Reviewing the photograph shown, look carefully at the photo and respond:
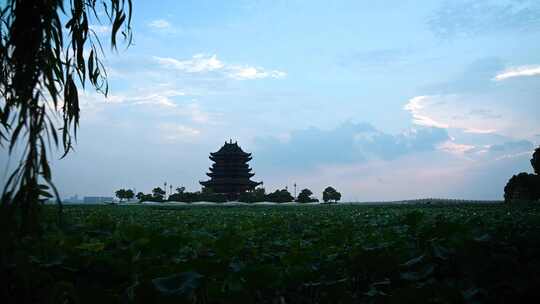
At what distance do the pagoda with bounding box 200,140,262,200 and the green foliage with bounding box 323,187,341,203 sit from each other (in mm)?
8768

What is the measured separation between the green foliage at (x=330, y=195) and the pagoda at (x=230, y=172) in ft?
28.8

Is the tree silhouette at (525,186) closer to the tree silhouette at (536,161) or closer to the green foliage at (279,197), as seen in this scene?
the tree silhouette at (536,161)

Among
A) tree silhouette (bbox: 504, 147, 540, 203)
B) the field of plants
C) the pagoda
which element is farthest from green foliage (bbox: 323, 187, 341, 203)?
the field of plants

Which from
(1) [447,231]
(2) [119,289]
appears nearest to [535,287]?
(1) [447,231]

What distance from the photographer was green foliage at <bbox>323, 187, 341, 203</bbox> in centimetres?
5166

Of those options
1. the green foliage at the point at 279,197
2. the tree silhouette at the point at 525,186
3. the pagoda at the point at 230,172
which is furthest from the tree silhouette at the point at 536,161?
the pagoda at the point at 230,172

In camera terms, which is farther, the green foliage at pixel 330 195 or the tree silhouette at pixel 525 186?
the green foliage at pixel 330 195

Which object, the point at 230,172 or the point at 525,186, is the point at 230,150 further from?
the point at 525,186

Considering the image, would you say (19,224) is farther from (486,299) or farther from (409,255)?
(409,255)

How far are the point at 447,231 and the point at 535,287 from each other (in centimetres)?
157

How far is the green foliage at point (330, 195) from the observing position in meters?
51.7

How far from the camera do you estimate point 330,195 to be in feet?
171

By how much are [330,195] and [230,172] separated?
42.7ft

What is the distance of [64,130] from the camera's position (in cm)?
248
